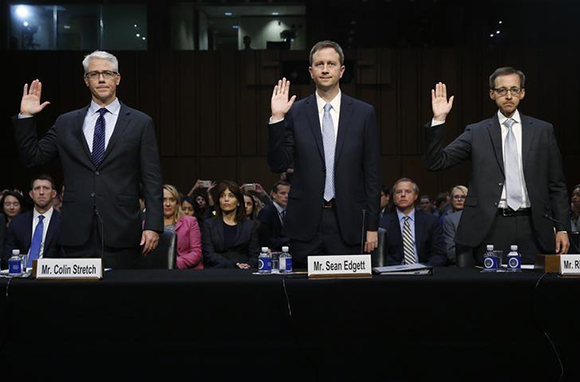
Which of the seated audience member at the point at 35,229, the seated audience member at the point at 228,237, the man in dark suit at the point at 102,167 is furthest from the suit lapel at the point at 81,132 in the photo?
the seated audience member at the point at 35,229

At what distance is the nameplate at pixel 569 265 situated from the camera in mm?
2578

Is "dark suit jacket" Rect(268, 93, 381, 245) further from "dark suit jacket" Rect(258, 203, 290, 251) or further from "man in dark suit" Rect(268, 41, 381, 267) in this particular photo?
"dark suit jacket" Rect(258, 203, 290, 251)

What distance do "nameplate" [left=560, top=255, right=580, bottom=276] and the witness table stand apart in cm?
7

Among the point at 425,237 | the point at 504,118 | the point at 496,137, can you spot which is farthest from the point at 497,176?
the point at 425,237

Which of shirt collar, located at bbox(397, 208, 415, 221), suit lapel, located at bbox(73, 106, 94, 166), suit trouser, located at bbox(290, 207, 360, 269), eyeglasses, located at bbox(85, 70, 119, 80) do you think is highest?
eyeglasses, located at bbox(85, 70, 119, 80)

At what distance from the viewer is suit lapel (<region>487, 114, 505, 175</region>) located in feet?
10.5

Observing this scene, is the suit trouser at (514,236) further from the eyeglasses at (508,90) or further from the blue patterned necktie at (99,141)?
the blue patterned necktie at (99,141)

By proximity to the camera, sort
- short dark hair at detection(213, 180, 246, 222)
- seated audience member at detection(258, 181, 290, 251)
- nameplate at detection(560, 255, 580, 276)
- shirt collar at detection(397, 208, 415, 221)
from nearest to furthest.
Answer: nameplate at detection(560, 255, 580, 276)
short dark hair at detection(213, 180, 246, 222)
shirt collar at detection(397, 208, 415, 221)
seated audience member at detection(258, 181, 290, 251)

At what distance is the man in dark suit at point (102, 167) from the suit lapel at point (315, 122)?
65 centimetres

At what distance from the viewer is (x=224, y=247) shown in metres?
5.14

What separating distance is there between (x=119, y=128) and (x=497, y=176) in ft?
5.02

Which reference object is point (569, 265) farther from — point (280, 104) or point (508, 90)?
point (280, 104)

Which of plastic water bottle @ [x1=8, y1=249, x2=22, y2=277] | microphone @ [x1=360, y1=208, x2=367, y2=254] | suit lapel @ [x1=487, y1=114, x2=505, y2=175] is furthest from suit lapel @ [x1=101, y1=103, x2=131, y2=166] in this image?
suit lapel @ [x1=487, y1=114, x2=505, y2=175]

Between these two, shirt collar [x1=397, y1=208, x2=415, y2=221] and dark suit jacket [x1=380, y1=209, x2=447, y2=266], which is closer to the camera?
dark suit jacket [x1=380, y1=209, x2=447, y2=266]
